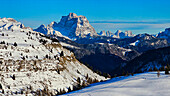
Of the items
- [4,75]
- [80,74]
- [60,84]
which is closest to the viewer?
[4,75]

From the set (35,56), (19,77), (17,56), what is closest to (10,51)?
(17,56)

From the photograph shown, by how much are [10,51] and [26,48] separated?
10721mm

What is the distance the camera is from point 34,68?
103m

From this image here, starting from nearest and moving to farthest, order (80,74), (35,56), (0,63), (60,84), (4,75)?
(4,75) < (0,63) < (60,84) < (35,56) < (80,74)

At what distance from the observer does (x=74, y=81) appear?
114 metres

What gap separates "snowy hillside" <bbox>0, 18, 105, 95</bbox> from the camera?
8799cm

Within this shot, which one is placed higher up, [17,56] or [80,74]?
[17,56]

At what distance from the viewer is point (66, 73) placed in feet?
383

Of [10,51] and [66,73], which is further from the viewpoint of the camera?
[66,73]

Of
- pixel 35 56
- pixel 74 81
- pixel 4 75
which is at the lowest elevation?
pixel 74 81

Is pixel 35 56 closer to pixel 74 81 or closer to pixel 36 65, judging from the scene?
pixel 36 65

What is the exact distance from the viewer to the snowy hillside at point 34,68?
87994mm

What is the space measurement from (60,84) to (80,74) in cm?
2882

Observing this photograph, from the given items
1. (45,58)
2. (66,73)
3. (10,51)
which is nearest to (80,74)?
(66,73)
